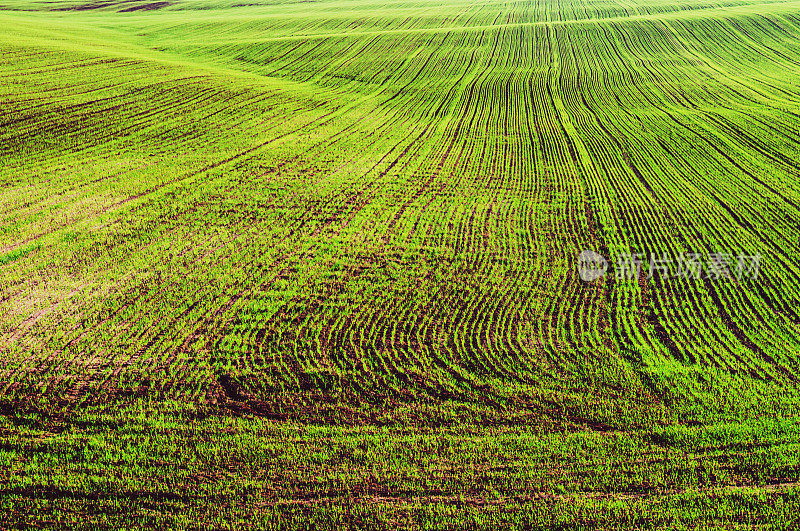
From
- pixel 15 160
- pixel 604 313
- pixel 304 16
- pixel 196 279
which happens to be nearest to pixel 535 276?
pixel 604 313

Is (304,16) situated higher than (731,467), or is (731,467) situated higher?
(304,16)

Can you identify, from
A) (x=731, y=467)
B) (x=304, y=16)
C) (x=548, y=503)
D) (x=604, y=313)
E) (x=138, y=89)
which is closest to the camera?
(x=548, y=503)

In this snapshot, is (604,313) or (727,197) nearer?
(604,313)

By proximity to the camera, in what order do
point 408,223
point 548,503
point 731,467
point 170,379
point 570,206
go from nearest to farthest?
point 548,503
point 731,467
point 170,379
point 408,223
point 570,206

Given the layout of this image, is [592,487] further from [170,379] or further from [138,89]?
[138,89]

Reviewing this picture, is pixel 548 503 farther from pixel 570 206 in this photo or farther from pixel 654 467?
pixel 570 206

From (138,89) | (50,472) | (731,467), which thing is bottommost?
(731,467)

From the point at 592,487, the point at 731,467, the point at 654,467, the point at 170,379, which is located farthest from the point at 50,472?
the point at 731,467
